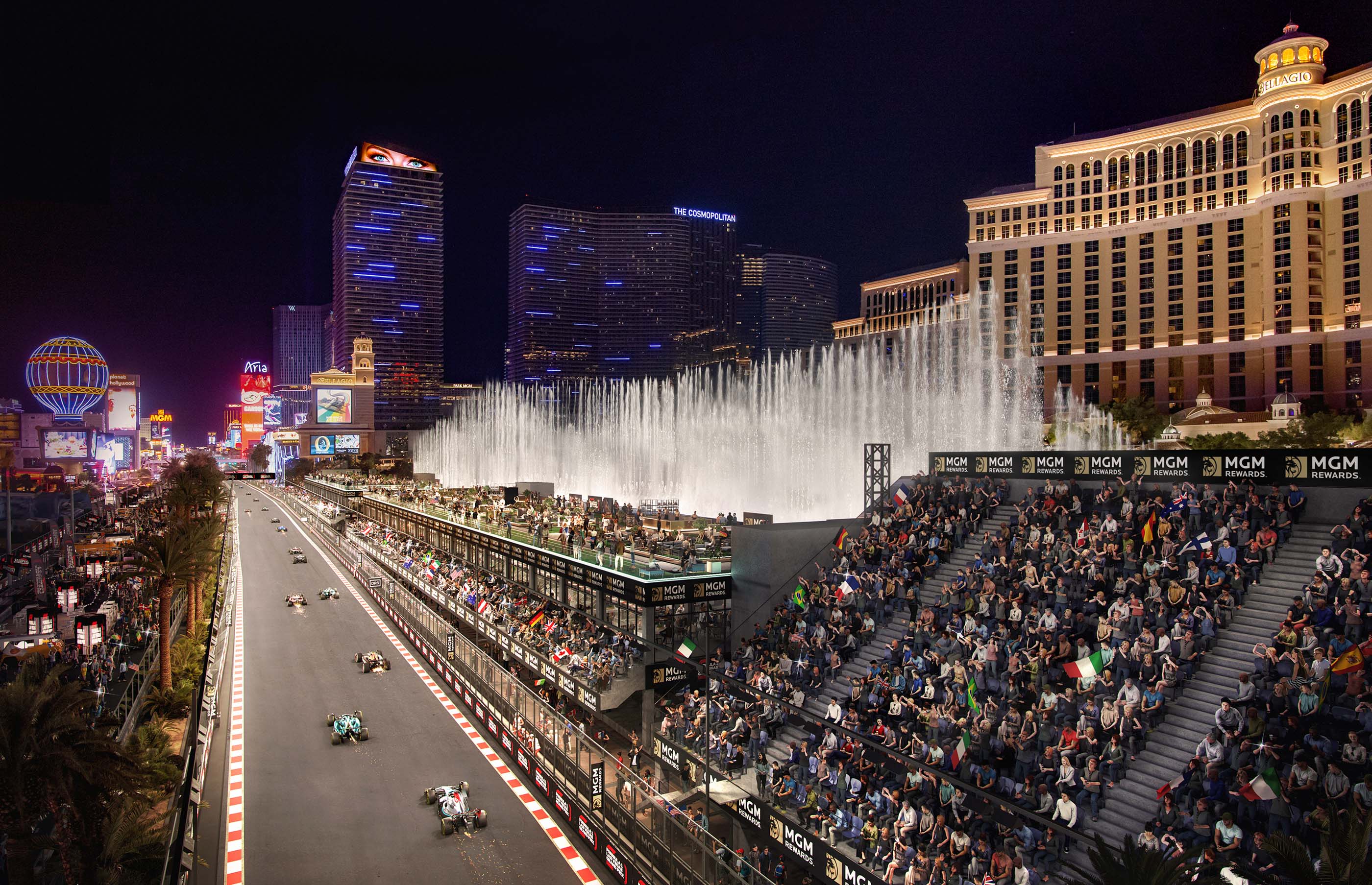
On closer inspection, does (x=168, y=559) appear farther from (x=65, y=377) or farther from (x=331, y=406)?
(x=331, y=406)

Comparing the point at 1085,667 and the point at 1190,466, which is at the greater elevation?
the point at 1190,466

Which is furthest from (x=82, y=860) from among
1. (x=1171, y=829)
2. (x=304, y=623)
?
(x=304, y=623)

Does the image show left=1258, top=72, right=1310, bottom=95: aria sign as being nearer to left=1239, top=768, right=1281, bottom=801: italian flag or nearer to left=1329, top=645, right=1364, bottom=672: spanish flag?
left=1329, top=645, right=1364, bottom=672: spanish flag

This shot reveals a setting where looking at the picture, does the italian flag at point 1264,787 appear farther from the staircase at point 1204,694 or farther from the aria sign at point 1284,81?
the aria sign at point 1284,81

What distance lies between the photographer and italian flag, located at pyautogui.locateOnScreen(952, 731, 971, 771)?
14.3m

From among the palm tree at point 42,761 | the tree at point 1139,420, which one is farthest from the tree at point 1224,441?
the palm tree at point 42,761

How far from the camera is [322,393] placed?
15438cm

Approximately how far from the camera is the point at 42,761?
13555 mm

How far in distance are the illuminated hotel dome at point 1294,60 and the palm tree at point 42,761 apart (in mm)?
105803

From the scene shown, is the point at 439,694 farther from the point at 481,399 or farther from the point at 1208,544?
the point at 481,399

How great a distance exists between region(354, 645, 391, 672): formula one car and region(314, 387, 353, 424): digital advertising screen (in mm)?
129526

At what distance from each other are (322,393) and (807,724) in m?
156

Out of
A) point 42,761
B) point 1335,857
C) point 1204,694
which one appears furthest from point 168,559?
point 1335,857

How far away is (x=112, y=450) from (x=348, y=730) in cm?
17194
